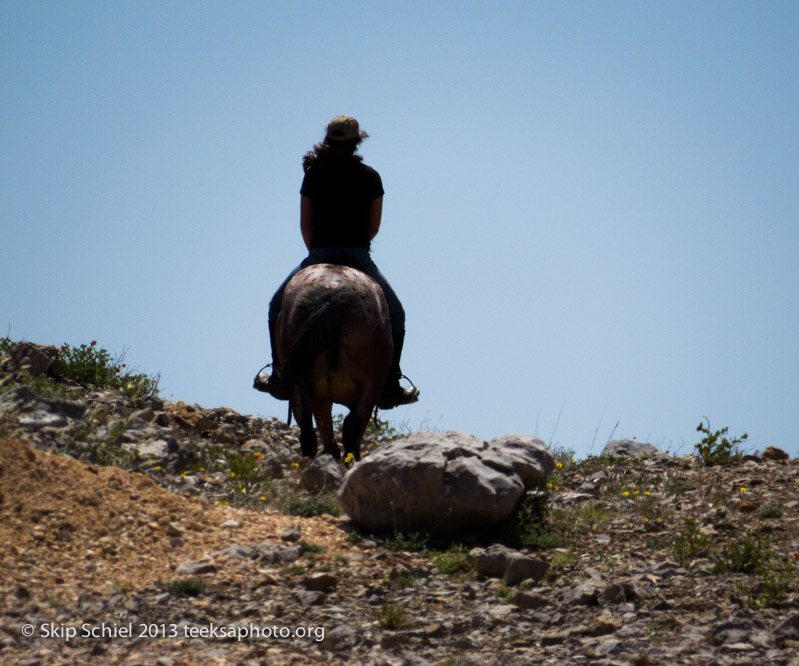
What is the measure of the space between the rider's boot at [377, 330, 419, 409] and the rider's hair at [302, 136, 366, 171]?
1980 mm

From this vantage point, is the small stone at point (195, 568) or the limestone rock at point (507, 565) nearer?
the small stone at point (195, 568)

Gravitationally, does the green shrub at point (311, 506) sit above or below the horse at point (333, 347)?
below

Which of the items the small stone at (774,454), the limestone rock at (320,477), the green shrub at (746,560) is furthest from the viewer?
the small stone at (774,454)

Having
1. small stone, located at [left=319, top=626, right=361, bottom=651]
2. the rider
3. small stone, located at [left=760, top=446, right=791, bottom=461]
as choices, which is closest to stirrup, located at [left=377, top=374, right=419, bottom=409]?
the rider

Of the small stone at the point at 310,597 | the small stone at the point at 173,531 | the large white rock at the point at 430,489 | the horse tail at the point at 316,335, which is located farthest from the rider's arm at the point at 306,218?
the small stone at the point at 310,597

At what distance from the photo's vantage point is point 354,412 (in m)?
9.54

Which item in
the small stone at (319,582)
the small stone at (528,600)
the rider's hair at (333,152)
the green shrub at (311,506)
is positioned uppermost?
the rider's hair at (333,152)

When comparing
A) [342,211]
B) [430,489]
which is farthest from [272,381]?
[430,489]

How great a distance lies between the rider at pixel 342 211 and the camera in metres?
10.4

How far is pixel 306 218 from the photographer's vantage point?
10.7 metres

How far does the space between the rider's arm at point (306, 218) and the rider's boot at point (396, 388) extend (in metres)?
1.40

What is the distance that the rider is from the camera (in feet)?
34.2

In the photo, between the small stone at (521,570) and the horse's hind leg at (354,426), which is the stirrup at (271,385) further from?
the small stone at (521,570)

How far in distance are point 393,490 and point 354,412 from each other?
108 inches
